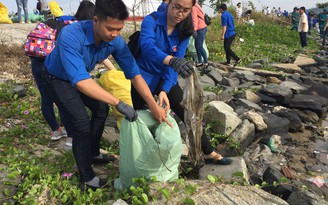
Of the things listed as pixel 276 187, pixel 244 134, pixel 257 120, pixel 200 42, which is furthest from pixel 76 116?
pixel 200 42

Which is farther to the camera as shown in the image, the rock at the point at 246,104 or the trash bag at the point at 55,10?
the rock at the point at 246,104

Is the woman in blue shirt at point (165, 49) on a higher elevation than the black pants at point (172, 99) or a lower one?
higher

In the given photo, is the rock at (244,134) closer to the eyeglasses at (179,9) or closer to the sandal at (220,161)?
the sandal at (220,161)

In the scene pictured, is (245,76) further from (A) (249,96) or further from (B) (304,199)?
(B) (304,199)

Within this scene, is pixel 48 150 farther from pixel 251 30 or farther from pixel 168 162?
pixel 251 30

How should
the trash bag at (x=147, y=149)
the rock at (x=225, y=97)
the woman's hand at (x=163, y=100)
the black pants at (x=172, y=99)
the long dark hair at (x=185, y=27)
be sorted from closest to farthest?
the trash bag at (x=147, y=149), the long dark hair at (x=185, y=27), the woman's hand at (x=163, y=100), the black pants at (x=172, y=99), the rock at (x=225, y=97)

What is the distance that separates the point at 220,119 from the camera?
12.6 ft

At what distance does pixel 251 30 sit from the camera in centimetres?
1533

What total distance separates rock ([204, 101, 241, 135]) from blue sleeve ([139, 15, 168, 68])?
1754mm

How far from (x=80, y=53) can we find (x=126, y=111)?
0.51m

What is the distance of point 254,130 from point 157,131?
219 cm

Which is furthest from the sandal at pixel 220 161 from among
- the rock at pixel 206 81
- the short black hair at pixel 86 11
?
the rock at pixel 206 81

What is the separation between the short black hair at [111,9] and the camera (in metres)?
1.90

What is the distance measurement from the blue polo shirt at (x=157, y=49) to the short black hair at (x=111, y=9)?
0.43 m
